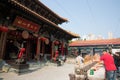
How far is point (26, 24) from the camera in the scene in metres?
9.05

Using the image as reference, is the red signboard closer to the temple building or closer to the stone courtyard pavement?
the temple building

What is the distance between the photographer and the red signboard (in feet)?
26.9

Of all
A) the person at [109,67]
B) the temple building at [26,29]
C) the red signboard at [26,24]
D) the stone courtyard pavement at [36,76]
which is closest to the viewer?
the person at [109,67]

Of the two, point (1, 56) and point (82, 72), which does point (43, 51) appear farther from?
point (82, 72)

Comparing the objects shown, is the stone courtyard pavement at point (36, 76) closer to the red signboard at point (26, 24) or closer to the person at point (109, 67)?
the person at point (109, 67)

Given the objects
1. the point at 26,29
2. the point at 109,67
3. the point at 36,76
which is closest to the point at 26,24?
the point at 26,29

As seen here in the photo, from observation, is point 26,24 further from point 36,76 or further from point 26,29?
point 36,76

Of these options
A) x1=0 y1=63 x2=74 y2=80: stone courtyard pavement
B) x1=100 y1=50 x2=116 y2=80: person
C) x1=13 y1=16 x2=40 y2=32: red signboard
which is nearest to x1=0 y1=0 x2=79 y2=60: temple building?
x1=13 y1=16 x2=40 y2=32: red signboard

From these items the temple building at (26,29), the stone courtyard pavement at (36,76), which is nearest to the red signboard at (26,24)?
the temple building at (26,29)

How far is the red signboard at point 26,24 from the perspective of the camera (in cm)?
818

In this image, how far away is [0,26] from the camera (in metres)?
7.04

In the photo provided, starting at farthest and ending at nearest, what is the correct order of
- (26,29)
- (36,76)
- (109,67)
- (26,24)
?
(26,29) → (26,24) → (36,76) → (109,67)

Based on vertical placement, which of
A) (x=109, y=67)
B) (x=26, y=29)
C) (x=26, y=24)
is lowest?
(x=109, y=67)

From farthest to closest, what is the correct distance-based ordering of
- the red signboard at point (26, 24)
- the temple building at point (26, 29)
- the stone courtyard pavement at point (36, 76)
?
the red signboard at point (26, 24)
the temple building at point (26, 29)
the stone courtyard pavement at point (36, 76)
